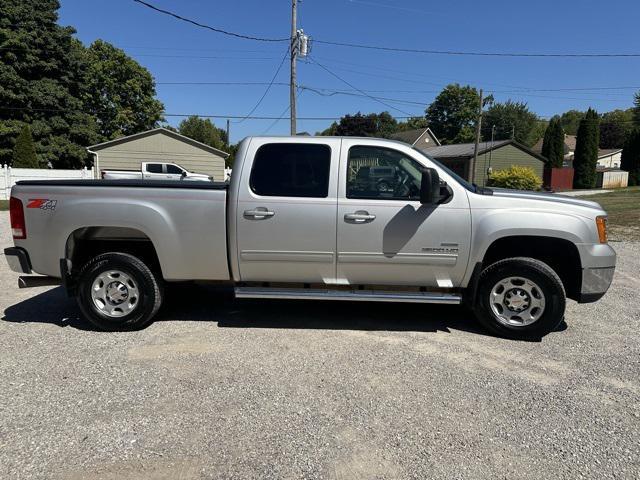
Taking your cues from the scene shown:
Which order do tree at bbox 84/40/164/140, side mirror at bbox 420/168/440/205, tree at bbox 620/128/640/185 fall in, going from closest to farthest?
side mirror at bbox 420/168/440/205, tree at bbox 620/128/640/185, tree at bbox 84/40/164/140

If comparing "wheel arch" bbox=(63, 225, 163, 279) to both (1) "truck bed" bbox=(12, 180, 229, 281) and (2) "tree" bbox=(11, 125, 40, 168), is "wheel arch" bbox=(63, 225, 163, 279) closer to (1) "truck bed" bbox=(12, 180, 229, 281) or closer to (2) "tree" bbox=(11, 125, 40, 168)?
(1) "truck bed" bbox=(12, 180, 229, 281)

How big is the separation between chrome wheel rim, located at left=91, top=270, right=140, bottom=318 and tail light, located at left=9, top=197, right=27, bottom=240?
875 millimetres

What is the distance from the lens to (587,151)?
40.2 m

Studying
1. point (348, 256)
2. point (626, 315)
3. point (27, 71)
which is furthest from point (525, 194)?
point (27, 71)

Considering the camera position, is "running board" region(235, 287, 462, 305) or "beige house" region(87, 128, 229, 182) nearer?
"running board" region(235, 287, 462, 305)

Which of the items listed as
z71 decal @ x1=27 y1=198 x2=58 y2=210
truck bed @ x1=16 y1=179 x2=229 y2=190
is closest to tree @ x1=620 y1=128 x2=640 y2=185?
truck bed @ x1=16 y1=179 x2=229 y2=190

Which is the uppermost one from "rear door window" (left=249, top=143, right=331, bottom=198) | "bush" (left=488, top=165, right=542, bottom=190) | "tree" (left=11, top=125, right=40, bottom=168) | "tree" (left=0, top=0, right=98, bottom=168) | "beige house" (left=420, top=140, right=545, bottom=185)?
"tree" (left=0, top=0, right=98, bottom=168)

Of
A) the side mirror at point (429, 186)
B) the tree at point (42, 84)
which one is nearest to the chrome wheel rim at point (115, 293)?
the side mirror at point (429, 186)

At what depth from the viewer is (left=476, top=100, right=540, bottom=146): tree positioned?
87875mm

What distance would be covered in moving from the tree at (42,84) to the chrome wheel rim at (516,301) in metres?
36.7

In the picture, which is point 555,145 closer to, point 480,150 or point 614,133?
point 480,150

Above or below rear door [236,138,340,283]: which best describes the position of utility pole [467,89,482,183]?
above

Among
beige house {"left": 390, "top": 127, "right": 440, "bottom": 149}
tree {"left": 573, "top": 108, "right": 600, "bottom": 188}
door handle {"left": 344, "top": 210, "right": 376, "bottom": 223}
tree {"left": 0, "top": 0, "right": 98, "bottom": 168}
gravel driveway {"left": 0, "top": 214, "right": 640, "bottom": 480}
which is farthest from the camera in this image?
beige house {"left": 390, "top": 127, "right": 440, "bottom": 149}

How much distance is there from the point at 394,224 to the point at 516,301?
4.88ft
